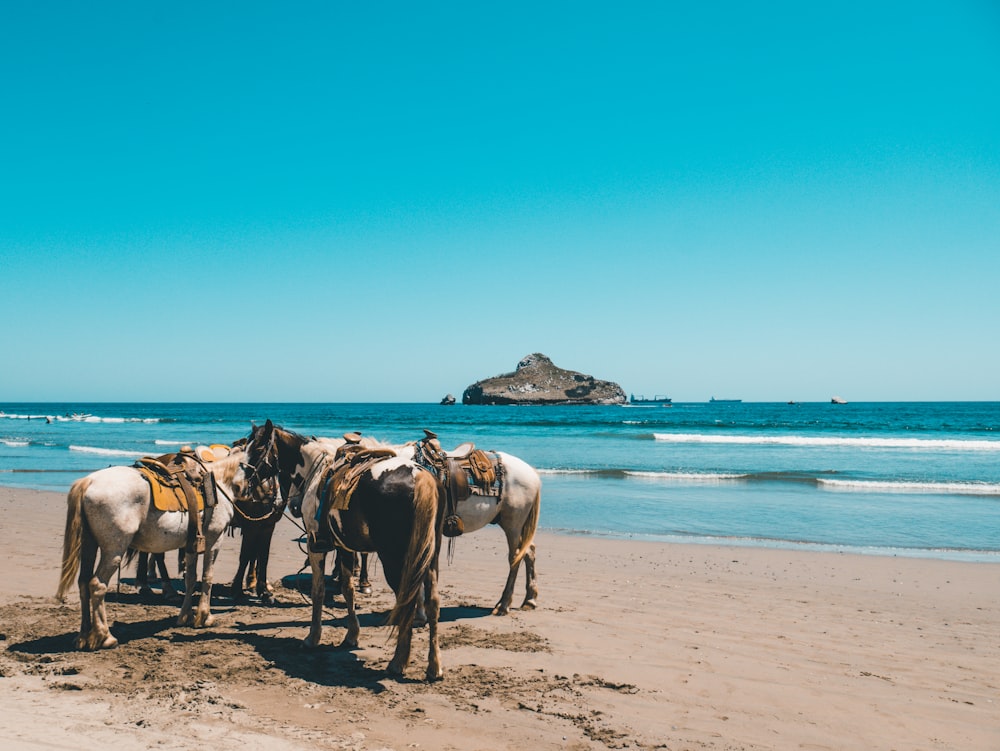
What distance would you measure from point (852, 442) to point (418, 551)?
3646 centimetres

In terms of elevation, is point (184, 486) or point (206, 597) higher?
point (184, 486)

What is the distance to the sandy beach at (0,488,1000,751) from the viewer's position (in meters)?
4.08

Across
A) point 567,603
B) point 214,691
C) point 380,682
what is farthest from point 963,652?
point 214,691

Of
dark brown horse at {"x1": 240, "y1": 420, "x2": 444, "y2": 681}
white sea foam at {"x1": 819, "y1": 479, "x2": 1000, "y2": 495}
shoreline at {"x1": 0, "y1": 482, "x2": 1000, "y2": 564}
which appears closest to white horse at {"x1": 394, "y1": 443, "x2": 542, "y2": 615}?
dark brown horse at {"x1": 240, "y1": 420, "x2": 444, "y2": 681}

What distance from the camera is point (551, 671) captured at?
5164mm

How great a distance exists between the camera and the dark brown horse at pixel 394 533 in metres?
4.92

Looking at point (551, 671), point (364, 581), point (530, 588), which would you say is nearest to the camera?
point (551, 671)

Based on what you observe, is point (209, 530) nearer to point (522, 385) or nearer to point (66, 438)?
point (66, 438)

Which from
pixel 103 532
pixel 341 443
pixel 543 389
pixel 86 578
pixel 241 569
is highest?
pixel 543 389

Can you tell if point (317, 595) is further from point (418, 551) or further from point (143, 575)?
point (143, 575)

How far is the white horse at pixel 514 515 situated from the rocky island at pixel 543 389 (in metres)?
109

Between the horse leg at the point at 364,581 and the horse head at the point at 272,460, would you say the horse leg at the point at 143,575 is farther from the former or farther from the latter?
the horse leg at the point at 364,581

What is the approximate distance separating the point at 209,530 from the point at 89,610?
1132 mm

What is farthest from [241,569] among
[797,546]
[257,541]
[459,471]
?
[797,546]
